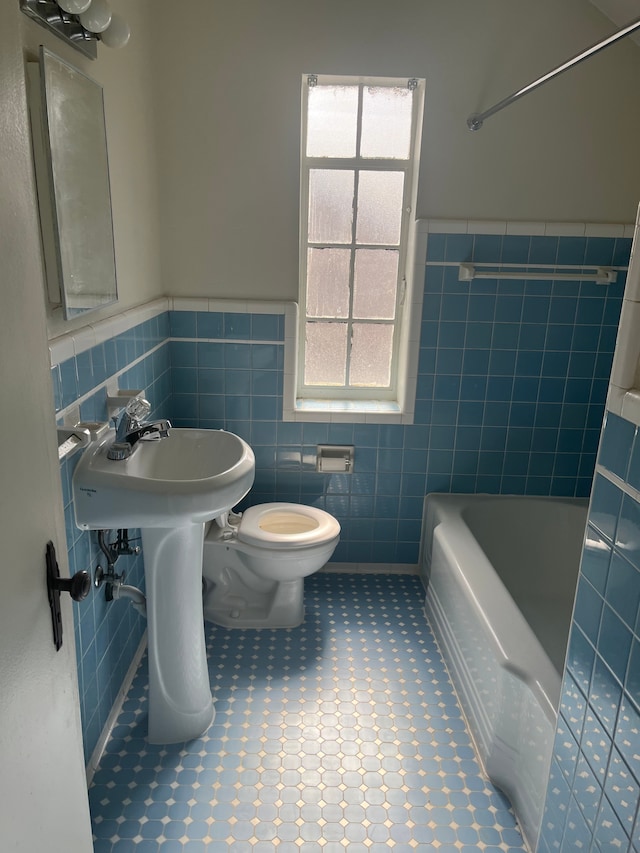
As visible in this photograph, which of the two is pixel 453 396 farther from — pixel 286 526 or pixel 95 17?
pixel 95 17

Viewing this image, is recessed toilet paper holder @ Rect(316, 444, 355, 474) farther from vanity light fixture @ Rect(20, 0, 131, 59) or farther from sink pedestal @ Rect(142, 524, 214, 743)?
vanity light fixture @ Rect(20, 0, 131, 59)

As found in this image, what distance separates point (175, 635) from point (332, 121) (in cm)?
211

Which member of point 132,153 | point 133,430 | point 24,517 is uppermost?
point 132,153

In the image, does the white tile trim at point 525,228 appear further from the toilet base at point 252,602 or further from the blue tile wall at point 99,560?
the toilet base at point 252,602

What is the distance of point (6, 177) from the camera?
77 centimetres

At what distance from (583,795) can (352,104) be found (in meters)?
2.55

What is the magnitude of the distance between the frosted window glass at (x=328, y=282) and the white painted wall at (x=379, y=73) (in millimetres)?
171

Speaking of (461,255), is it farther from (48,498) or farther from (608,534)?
(48,498)

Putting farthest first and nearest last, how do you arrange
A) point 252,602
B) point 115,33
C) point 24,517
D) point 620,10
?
1. point 252,602
2. point 620,10
3. point 115,33
4. point 24,517

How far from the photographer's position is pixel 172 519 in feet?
5.35

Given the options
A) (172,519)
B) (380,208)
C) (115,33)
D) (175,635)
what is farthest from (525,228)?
(175,635)

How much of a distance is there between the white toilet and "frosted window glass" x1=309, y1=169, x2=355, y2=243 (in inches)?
47.3

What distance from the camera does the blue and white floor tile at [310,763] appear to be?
1.71 meters

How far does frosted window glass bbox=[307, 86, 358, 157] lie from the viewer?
8.80 ft
